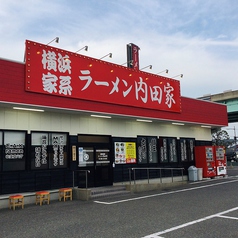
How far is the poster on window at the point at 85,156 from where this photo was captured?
1139cm

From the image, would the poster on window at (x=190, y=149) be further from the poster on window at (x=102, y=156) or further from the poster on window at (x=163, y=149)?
the poster on window at (x=102, y=156)

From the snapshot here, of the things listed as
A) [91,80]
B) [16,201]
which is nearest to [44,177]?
[16,201]

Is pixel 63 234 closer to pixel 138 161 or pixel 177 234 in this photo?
pixel 177 234

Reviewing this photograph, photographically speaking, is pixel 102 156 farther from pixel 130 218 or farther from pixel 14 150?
pixel 130 218

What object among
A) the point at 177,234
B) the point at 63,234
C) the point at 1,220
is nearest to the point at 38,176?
the point at 1,220

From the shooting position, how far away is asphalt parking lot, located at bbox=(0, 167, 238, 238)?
18.9ft

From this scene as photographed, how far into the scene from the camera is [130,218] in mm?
6973

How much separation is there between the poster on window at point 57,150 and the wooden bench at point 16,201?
5.85 ft

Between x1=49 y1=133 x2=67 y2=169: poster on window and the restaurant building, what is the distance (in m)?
0.04

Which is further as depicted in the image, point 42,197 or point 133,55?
point 133,55

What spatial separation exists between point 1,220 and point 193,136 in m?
12.2

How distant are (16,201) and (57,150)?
2.43m

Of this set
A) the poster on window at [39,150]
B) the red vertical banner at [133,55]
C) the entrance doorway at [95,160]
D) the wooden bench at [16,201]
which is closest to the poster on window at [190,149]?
the red vertical banner at [133,55]

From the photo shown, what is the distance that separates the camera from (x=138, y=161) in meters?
13.5
